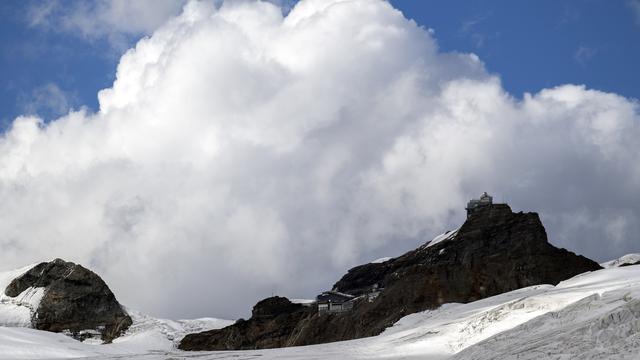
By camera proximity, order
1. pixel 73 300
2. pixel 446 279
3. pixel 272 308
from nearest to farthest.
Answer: pixel 446 279 → pixel 272 308 → pixel 73 300

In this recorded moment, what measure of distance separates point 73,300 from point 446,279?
85.9m

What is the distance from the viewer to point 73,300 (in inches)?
5728

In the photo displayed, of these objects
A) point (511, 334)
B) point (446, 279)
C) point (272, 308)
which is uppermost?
point (272, 308)

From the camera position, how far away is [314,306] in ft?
403

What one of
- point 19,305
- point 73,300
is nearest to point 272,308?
point 73,300

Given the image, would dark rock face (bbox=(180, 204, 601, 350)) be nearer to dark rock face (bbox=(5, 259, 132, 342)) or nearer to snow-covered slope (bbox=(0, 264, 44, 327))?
dark rock face (bbox=(5, 259, 132, 342))

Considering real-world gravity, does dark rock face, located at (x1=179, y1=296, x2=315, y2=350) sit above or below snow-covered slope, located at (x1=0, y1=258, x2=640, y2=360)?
above

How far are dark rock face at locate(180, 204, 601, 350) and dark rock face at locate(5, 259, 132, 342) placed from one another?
81.9 ft

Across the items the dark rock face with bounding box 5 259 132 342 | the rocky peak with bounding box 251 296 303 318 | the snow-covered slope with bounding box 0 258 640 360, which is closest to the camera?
the snow-covered slope with bounding box 0 258 640 360

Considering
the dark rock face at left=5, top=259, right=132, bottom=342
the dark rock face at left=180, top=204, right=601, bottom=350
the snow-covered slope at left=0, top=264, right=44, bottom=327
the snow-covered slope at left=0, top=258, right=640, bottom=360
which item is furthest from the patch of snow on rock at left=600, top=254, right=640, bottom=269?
the snow-covered slope at left=0, top=264, right=44, bottom=327

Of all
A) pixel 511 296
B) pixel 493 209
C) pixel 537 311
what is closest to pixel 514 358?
pixel 537 311

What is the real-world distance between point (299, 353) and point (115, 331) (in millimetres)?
110467

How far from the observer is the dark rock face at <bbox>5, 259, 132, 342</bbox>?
14138 centimetres

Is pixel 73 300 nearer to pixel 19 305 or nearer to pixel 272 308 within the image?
pixel 19 305
